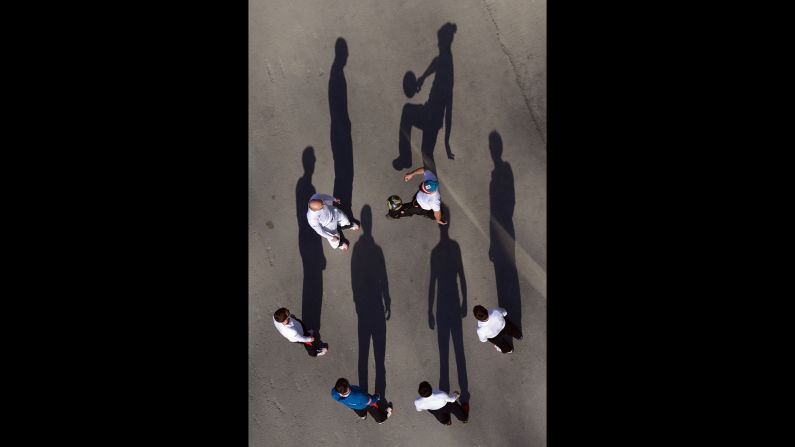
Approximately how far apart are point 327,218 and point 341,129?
1869mm

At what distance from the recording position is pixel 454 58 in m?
6.81

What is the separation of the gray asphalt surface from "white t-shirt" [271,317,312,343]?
→ 71 centimetres

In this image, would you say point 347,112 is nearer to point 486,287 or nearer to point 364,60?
point 364,60

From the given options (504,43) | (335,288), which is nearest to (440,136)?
(504,43)

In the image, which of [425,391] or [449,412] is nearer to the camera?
[425,391]

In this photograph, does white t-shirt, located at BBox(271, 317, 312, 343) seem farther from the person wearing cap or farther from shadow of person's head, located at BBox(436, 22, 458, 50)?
shadow of person's head, located at BBox(436, 22, 458, 50)

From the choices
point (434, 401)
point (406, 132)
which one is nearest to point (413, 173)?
point (406, 132)

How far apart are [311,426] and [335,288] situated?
2.36m

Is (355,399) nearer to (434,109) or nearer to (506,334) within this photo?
(506,334)

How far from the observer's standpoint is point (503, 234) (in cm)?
663

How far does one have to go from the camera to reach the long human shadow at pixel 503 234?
6.55m

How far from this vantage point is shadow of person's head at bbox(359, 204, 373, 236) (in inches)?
270

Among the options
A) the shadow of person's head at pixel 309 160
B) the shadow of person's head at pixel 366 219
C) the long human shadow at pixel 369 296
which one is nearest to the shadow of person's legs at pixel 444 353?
the long human shadow at pixel 369 296

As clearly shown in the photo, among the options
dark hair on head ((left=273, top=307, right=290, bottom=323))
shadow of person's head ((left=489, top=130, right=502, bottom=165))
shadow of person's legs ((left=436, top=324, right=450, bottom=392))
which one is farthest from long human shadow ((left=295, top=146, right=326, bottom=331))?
shadow of person's head ((left=489, top=130, right=502, bottom=165))
